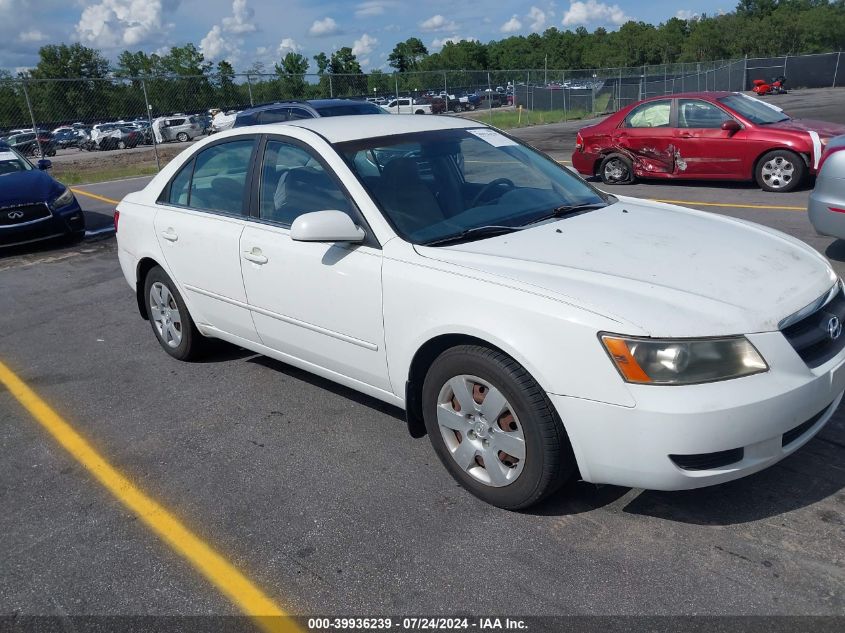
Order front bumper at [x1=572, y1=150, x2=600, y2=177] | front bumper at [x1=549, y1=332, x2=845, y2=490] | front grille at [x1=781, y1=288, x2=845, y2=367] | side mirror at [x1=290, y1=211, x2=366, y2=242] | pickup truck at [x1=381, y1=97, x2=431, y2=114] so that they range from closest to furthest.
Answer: front bumper at [x1=549, y1=332, x2=845, y2=490], front grille at [x1=781, y1=288, x2=845, y2=367], side mirror at [x1=290, y1=211, x2=366, y2=242], front bumper at [x1=572, y1=150, x2=600, y2=177], pickup truck at [x1=381, y1=97, x2=431, y2=114]

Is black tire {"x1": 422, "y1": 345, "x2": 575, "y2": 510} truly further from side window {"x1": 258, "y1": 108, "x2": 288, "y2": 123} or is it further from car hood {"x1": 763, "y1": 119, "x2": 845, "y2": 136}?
side window {"x1": 258, "y1": 108, "x2": 288, "y2": 123}

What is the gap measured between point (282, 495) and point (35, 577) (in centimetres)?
104

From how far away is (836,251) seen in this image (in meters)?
6.95

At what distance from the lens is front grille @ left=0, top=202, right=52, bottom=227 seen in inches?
373

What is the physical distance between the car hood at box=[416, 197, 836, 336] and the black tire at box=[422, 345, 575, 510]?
340 millimetres

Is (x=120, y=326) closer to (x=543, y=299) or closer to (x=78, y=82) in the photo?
(x=543, y=299)

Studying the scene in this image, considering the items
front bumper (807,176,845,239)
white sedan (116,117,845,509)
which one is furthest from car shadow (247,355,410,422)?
front bumper (807,176,845,239)

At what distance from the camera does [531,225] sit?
3.65 m

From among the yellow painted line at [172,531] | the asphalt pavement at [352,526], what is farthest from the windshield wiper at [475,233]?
the yellow painted line at [172,531]

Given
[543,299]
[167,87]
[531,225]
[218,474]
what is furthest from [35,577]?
[167,87]

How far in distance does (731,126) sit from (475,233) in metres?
8.52

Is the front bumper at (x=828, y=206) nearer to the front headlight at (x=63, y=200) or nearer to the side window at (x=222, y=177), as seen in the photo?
the side window at (x=222, y=177)

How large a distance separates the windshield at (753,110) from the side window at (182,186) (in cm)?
862

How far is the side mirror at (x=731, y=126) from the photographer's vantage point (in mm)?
10547
